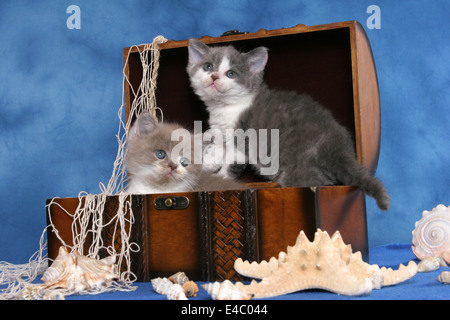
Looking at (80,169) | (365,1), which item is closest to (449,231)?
(365,1)

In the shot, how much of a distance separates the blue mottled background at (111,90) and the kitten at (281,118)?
20.7 inches

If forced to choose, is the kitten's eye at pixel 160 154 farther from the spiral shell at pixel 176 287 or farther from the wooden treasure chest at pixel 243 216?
the spiral shell at pixel 176 287

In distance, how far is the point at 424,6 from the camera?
2.69 metres

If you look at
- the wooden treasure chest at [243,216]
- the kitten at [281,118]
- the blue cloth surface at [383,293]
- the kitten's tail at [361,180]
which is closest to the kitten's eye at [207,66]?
the kitten at [281,118]

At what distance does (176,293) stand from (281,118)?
38.5 inches

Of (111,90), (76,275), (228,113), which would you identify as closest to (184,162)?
(228,113)

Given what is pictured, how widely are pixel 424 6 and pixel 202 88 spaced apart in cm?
124

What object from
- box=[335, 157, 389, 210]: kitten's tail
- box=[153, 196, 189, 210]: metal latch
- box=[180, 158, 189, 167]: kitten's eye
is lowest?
box=[153, 196, 189, 210]: metal latch

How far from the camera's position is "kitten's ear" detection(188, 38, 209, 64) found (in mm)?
2281

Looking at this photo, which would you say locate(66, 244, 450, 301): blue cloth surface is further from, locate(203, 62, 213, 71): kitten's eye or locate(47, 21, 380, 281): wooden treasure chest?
locate(203, 62, 213, 71): kitten's eye

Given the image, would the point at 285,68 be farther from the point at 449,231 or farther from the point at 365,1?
the point at 449,231

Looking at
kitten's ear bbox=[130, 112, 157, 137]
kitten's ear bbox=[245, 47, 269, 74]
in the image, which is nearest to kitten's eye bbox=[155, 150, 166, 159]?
kitten's ear bbox=[130, 112, 157, 137]

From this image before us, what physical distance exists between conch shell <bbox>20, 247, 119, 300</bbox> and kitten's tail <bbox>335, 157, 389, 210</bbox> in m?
0.83

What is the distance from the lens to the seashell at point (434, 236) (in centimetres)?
192
